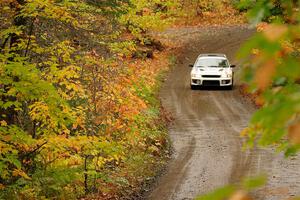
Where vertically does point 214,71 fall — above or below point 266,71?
below

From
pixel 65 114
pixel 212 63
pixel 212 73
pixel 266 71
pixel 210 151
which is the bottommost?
pixel 210 151

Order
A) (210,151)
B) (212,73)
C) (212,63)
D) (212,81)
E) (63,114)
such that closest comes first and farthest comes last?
(63,114)
(210,151)
(212,73)
(212,81)
(212,63)

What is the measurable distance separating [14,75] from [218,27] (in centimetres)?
3684

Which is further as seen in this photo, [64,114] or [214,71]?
[214,71]

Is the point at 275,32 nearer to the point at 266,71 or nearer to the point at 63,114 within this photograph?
the point at 266,71

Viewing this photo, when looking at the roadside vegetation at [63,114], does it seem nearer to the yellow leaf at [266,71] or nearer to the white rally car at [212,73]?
the yellow leaf at [266,71]

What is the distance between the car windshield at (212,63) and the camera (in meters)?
24.8

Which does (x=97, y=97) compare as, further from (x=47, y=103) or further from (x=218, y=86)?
(x=218, y=86)

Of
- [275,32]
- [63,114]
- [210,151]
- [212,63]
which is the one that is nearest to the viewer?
[275,32]

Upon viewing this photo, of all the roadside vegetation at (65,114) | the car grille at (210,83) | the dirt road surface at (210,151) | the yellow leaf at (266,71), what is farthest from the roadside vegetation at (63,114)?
the car grille at (210,83)

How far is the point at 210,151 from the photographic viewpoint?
14.9m

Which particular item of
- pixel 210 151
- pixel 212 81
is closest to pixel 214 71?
pixel 212 81

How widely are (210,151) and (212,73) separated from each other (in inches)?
395

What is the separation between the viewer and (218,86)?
84.5 feet
